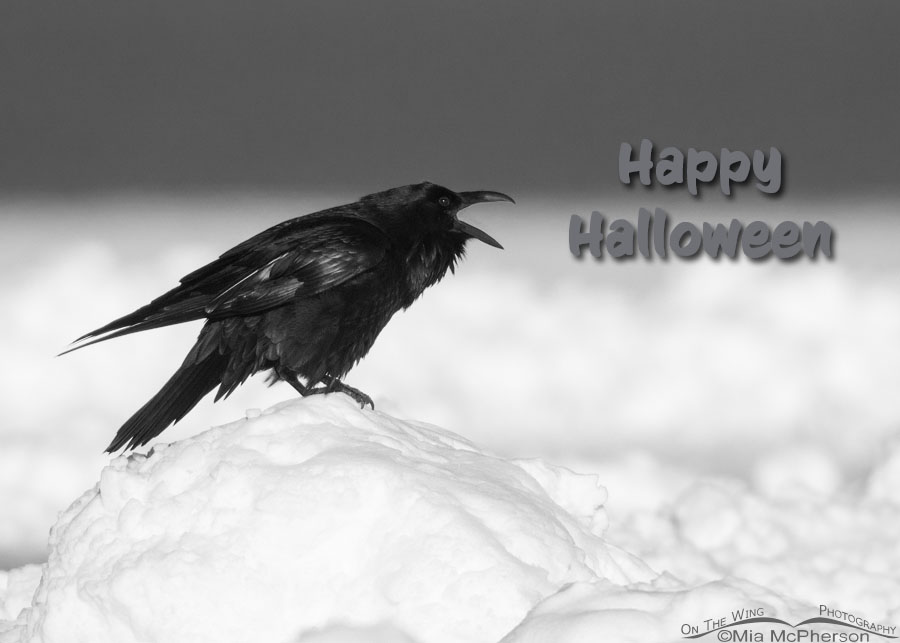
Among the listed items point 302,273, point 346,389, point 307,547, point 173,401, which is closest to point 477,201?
point 302,273

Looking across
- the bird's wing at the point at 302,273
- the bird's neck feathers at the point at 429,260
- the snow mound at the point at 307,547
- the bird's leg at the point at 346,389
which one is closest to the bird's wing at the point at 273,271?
the bird's wing at the point at 302,273

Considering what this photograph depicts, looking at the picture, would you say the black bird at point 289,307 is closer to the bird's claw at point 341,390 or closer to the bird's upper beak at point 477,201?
the bird's claw at point 341,390

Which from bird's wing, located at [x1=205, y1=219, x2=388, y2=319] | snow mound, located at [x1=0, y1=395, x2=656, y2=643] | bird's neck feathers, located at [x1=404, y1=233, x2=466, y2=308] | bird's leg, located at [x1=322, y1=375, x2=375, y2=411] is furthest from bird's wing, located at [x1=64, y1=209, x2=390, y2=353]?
snow mound, located at [x1=0, y1=395, x2=656, y2=643]

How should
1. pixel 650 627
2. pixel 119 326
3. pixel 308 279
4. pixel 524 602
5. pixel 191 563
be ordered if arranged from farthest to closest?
pixel 308 279 → pixel 119 326 → pixel 191 563 → pixel 524 602 → pixel 650 627

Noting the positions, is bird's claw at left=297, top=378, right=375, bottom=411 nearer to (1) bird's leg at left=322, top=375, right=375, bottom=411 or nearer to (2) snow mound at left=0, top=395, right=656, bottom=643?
(1) bird's leg at left=322, top=375, right=375, bottom=411

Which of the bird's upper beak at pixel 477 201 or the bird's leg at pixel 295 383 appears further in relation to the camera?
the bird's upper beak at pixel 477 201

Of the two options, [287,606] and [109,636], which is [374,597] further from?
[109,636]

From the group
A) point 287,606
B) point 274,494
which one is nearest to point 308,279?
point 274,494
